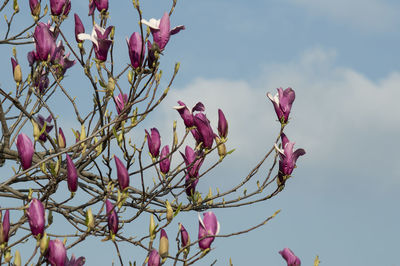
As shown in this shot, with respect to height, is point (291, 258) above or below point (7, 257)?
below

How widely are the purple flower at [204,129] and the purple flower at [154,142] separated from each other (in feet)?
0.86

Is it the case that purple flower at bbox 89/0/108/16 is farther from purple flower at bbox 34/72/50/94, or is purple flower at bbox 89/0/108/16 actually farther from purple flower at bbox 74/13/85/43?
purple flower at bbox 34/72/50/94

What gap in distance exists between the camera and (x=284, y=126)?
172 inches

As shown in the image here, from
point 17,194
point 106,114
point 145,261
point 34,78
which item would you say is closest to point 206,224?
point 145,261

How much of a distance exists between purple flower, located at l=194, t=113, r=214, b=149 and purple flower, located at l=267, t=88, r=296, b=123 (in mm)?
512

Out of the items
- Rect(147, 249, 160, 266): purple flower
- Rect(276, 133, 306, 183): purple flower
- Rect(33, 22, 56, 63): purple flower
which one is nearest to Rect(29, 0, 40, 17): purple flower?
Rect(33, 22, 56, 63): purple flower

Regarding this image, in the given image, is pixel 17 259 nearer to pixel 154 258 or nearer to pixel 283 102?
pixel 154 258

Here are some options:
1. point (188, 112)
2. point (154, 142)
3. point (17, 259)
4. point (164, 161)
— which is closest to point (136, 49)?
point (188, 112)

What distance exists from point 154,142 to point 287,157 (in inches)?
34.1

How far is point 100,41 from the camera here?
3.78 meters

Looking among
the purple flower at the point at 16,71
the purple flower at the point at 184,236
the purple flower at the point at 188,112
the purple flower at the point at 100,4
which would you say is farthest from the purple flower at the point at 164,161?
the purple flower at the point at 16,71

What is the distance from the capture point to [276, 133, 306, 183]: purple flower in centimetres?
433

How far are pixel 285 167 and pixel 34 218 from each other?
178 centimetres

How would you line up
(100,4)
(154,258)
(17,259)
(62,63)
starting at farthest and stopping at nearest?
(62,63)
(100,4)
(154,258)
(17,259)
